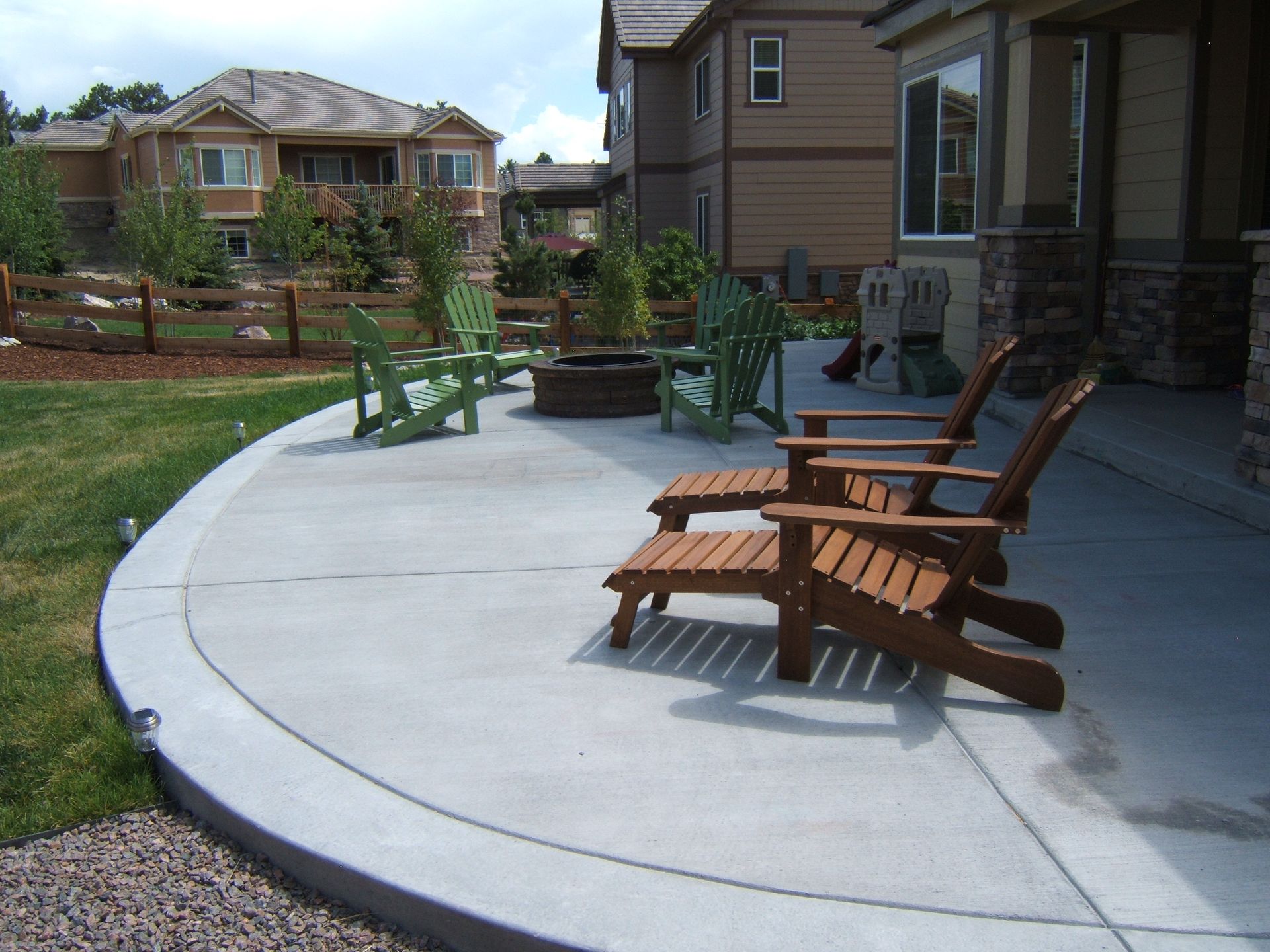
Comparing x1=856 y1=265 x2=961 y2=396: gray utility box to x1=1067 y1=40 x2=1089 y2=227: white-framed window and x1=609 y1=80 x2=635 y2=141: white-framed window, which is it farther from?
x1=609 y1=80 x2=635 y2=141: white-framed window

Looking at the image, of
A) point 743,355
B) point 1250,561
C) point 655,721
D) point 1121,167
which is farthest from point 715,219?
point 655,721

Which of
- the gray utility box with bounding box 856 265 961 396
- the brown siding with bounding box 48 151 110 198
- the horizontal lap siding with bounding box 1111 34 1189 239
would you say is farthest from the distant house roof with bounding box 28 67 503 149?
the horizontal lap siding with bounding box 1111 34 1189 239

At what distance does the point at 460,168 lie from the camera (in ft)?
129

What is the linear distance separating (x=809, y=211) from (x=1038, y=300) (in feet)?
42.1

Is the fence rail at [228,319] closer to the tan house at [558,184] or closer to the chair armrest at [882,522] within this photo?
the chair armrest at [882,522]

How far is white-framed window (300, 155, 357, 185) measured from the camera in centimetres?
3956

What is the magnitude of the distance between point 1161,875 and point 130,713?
301cm

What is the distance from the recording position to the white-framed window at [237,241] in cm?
3662

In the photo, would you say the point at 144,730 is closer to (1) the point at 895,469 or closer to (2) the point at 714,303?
(1) the point at 895,469

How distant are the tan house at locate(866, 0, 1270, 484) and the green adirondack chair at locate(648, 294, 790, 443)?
1927 millimetres

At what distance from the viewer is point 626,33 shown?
23484 mm

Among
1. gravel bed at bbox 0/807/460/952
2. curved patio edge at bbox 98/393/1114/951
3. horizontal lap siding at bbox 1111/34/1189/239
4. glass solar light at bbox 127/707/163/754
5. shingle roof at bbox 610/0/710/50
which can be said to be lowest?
gravel bed at bbox 0/807/460/952

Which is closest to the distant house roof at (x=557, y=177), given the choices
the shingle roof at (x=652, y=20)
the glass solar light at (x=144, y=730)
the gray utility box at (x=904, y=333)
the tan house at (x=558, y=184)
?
the tan house at (x=558, y=184)

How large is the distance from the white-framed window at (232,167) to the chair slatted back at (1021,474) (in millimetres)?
37349
